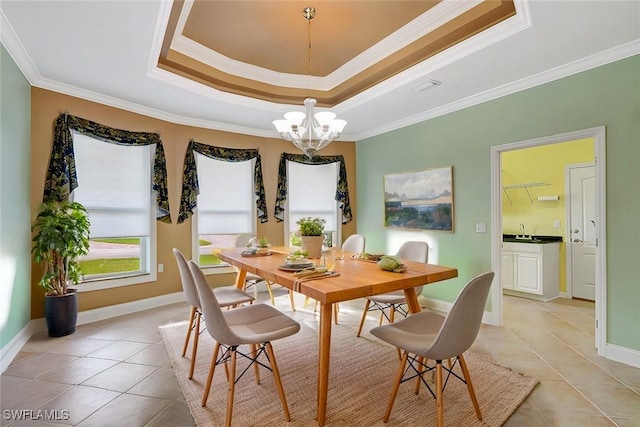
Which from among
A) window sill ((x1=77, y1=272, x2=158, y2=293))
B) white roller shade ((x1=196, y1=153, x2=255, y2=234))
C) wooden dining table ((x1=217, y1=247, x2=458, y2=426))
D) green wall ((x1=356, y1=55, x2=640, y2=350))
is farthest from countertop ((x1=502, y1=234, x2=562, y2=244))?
window sill ((x1=77, y1=272, x2=158, y2=293))

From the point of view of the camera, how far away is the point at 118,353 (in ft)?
8.95

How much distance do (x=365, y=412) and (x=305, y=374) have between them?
606 millimetres

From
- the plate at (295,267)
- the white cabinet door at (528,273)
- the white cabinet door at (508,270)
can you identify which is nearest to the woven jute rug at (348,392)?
the plate at (295,267)

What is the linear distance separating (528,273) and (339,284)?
13.2ft

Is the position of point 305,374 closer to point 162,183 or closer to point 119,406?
point 119,406

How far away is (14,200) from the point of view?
2.67 metres

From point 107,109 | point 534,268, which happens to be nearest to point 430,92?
point 534,268

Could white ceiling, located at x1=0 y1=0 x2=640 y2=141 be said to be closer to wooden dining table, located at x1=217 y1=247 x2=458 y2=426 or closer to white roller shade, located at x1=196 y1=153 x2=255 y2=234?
white roller shade, located at x1=196 y1=153 x2=255 y2=234

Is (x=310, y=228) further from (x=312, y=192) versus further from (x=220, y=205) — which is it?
(x=312, y=192)

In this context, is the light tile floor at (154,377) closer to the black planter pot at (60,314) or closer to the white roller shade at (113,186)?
the black planter pot at (60,314)

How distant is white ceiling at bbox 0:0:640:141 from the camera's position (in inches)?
84.9

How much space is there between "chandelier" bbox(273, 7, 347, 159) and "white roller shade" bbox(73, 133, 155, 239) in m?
2.10

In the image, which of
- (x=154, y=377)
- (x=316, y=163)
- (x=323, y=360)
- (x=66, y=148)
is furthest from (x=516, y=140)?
(x=66, y=148)

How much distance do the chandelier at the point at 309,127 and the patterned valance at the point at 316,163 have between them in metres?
1.81
